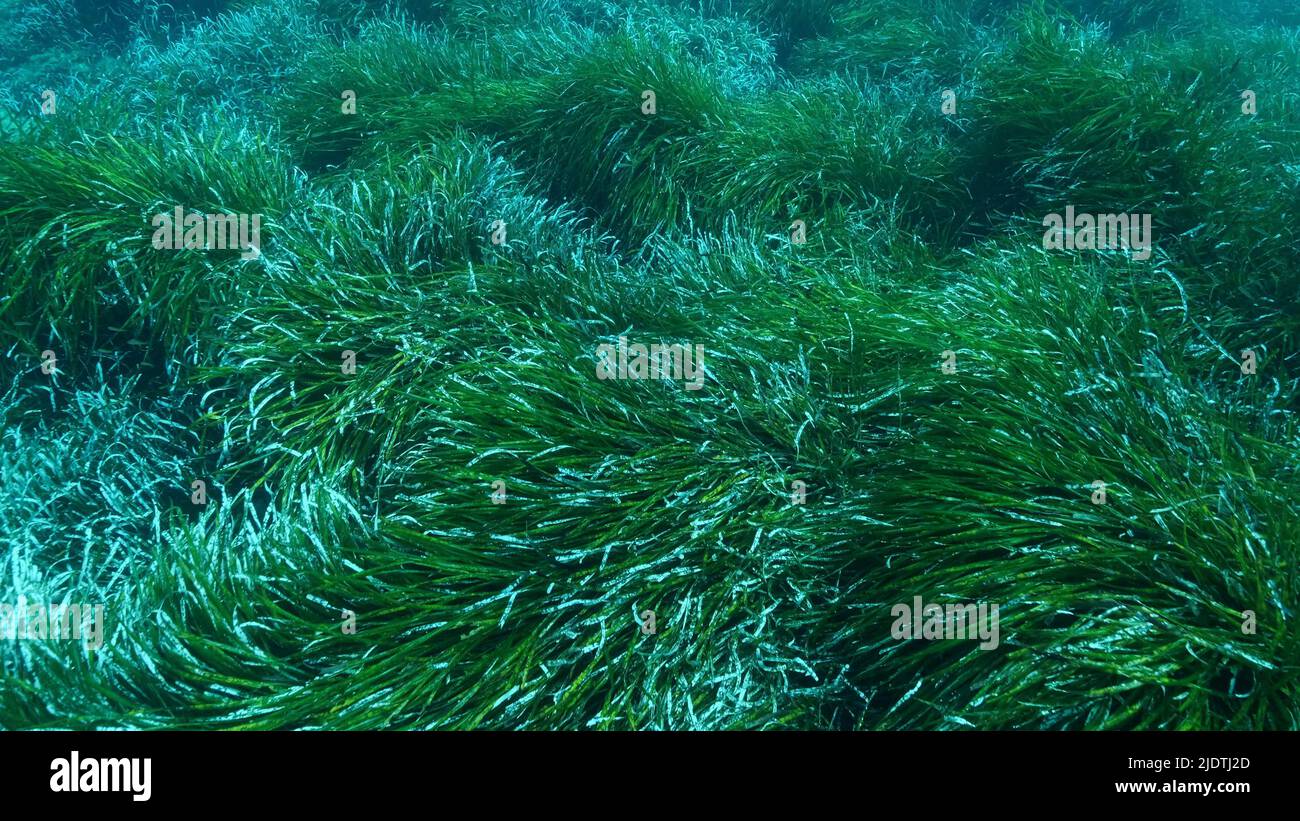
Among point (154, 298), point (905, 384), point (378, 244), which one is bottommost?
point (905, 384)

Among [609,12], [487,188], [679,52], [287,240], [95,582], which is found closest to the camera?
[95,582]

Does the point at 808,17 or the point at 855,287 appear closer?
the point at 855,287

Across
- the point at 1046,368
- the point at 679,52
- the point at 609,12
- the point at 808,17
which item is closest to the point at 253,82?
the point at 609,12

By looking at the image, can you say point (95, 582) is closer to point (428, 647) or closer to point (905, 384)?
point (428, 647)

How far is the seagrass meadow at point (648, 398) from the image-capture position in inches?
74.3

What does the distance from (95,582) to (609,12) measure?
15.3 feet

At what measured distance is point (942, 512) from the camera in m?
2.04

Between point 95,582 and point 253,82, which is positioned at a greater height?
point 253,82

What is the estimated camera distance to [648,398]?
2.46 metres

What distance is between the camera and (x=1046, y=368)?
241 centimetres

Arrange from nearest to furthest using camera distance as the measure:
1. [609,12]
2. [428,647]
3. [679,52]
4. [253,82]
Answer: [428,647] → [679,52] → [253,82] → [609,12]

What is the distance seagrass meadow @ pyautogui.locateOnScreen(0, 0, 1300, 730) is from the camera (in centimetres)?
189
